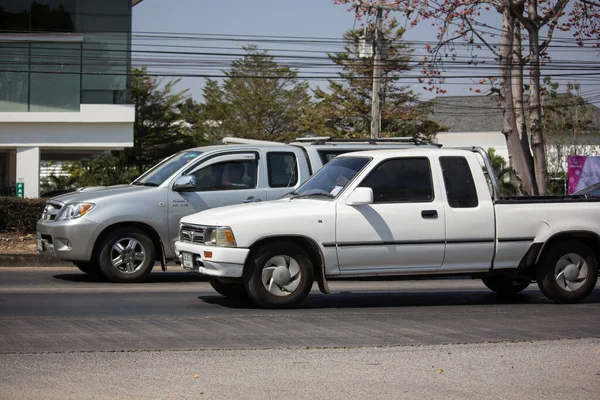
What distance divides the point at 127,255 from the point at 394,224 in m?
4.66

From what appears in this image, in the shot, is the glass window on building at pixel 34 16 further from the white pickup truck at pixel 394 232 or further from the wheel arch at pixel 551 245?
the wheel arch at pixel 551 245

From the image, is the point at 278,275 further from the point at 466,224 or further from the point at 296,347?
the point at 466,224

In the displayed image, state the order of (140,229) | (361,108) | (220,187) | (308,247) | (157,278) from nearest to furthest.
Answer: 1. (308,247)
2. (140,229)
3. (220,187)
4. (157,278)
5. (361,108)

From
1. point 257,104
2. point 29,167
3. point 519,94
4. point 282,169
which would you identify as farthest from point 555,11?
point 257,104

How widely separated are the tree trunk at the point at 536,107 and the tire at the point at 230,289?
17.1 metres

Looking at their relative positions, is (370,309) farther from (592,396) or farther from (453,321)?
(592,396)

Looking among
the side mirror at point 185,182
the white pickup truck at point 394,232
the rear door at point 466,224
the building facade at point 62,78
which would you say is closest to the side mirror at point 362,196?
the white pickup truck at point 394,232

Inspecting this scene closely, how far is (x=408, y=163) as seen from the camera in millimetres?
10656

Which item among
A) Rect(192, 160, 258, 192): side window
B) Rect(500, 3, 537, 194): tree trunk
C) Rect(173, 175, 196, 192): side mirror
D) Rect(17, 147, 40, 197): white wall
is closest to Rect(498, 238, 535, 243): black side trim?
Rect(192, 160, 258, 192): side window

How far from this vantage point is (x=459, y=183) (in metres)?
10.7

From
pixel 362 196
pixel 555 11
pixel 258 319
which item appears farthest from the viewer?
pixel 555 11

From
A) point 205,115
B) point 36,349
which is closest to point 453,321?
point 36,349

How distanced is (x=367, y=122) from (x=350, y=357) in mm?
51716

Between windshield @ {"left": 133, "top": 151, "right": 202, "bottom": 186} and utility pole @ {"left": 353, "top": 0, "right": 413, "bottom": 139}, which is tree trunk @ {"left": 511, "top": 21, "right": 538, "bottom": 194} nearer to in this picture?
utility pole @ {"left": 353, "top": 0, "right": 413, "bottom": 139}
